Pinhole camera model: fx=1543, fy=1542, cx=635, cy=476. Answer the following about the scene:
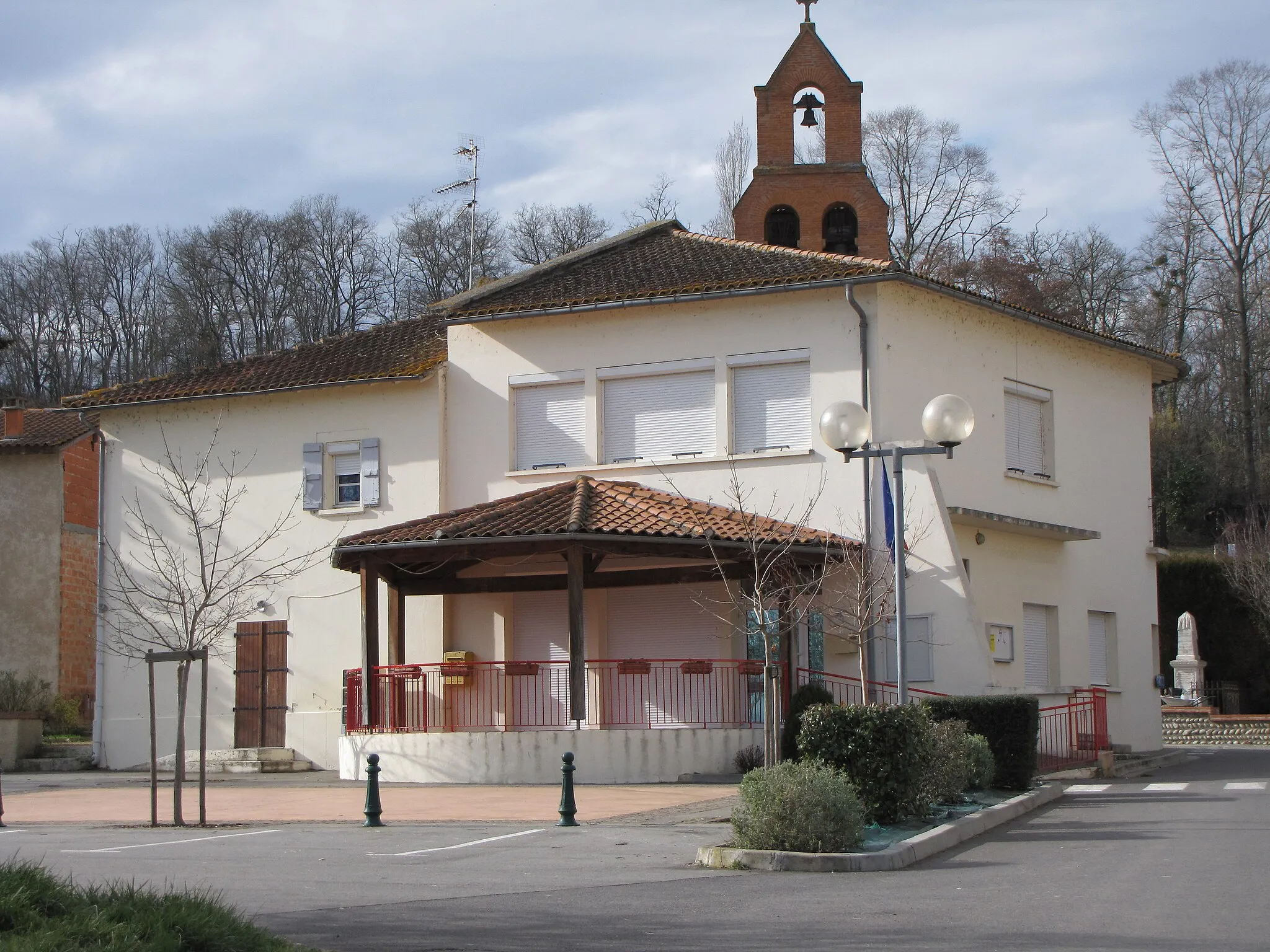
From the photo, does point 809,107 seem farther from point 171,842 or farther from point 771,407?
point 171,842

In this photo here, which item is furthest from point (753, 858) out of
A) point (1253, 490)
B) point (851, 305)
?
point (1253, 490)

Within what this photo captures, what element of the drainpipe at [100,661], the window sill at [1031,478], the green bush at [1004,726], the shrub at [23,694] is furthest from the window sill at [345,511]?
the green bush at [1004,726]

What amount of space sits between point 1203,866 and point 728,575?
38.1 feet

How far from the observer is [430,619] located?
969 inches

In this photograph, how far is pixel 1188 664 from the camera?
36219 millimetres

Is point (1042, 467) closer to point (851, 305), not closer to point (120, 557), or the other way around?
point (851, 305)

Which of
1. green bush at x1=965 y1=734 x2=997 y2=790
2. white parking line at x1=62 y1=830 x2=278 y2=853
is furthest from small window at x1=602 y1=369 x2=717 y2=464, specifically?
white parking line at x1=62 y1=830 x2=278 y2=853

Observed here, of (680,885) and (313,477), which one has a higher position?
(313,477)

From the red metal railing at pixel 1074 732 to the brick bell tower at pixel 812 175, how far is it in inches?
368

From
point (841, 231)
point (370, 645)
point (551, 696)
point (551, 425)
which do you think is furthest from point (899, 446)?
point (841, 231)

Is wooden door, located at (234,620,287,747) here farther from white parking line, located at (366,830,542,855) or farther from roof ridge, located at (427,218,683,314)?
white parking line, located at (366,830,542,855)

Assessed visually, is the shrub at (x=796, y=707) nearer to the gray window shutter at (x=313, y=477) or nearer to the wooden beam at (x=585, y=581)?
the wooden beam at (x=585, y=581)

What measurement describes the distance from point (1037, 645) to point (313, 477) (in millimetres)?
12144

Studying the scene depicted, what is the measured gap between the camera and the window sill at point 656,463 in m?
22.7
